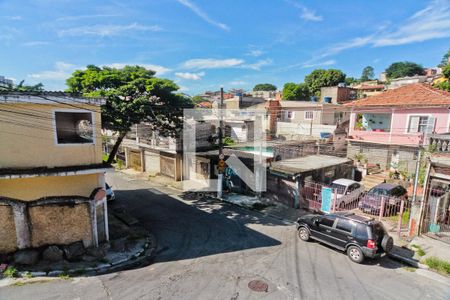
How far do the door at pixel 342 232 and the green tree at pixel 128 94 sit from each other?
1126 centimetres

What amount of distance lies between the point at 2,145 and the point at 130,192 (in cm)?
1154

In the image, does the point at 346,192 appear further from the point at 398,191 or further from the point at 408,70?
the point at 408,70

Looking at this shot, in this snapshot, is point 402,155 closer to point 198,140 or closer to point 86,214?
point 198,140

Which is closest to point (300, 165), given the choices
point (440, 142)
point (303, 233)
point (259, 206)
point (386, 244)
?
point (259, 206)

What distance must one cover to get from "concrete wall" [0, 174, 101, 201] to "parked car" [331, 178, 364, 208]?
41.9 feet

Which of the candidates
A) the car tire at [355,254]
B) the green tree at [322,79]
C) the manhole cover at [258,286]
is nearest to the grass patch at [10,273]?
the manhole cover at [258,286]

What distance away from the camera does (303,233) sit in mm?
11977

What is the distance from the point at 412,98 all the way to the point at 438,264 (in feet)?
46.8

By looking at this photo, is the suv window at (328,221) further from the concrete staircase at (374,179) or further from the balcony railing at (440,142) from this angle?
the concrete staircase at (374,179)

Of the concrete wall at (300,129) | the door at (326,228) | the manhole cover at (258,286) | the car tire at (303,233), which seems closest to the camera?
the manhole cover at (258,286)

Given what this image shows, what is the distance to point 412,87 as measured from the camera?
67.8 ft

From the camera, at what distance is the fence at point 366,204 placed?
12914mm

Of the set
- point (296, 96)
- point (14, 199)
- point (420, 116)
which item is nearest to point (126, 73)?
point (14, 199)

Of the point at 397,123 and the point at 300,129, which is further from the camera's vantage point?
the point at 300,129
